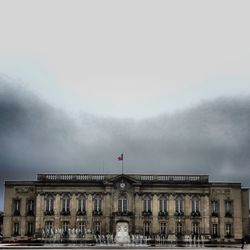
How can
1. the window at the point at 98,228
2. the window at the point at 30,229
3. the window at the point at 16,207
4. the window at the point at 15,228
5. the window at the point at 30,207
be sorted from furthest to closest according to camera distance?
the window at the point at 30,207, the window at the point at 16,207, the window at the point at 15,228, the window at the point at 30,229, the window at the point at 98,228

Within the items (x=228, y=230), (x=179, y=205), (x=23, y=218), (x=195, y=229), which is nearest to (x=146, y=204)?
(x=179, y=205)

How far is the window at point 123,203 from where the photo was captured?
216ft

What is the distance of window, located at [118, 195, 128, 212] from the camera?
6594 cm

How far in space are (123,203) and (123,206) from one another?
1.09 ft

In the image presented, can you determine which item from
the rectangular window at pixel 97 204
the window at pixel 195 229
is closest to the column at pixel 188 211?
the window at pixel 195 229

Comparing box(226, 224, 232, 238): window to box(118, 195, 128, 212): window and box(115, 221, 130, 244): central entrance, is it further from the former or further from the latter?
box(118, 195, 128, 212): window

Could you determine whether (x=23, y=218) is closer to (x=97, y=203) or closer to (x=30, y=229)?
(x=30, y=229)

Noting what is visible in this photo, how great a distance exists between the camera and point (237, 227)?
6612 centimetres

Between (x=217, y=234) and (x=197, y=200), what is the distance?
435 cm

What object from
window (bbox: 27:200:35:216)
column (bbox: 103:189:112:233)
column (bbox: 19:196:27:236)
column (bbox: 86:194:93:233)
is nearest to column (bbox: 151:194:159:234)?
column (bbox: 103:189:112:233)

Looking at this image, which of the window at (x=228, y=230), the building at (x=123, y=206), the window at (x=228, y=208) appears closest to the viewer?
the building at (x=123, y=206)

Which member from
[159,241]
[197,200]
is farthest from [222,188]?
[159,241]

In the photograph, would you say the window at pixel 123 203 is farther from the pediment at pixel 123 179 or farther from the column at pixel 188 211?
the column at pixel 188 211

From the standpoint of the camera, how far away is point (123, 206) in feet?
217
